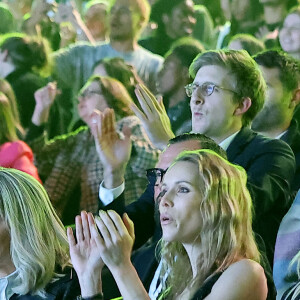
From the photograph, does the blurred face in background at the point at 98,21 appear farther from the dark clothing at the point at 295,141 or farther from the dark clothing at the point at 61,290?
the dark clothing at the point at 61,290

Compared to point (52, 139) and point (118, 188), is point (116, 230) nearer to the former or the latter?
point (118, 188)

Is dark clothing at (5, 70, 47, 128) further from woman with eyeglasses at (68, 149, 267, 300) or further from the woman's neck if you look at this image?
the woman's neck

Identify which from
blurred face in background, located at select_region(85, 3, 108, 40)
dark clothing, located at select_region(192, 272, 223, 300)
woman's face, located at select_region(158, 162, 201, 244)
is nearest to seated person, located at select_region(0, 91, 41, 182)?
blurred face in background, located at select_region(85, 3, 108, 40)

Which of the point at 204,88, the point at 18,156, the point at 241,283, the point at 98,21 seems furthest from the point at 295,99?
the point at 18,156

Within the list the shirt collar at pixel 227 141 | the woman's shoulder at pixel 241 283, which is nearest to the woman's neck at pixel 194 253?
the woman's shoulder at pixel 241 283

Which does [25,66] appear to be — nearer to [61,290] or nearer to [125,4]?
[125,4]

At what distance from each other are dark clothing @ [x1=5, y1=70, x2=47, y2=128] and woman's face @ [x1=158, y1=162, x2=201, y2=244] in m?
1.21

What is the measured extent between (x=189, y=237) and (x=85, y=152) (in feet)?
3.52

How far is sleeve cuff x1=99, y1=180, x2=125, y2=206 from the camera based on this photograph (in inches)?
118

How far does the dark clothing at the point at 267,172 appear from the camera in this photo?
2.71m

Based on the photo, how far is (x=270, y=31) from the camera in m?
3.01

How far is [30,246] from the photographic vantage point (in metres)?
2.41

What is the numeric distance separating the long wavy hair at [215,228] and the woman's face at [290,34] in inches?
28.2

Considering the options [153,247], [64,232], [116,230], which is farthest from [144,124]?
[116,230]
